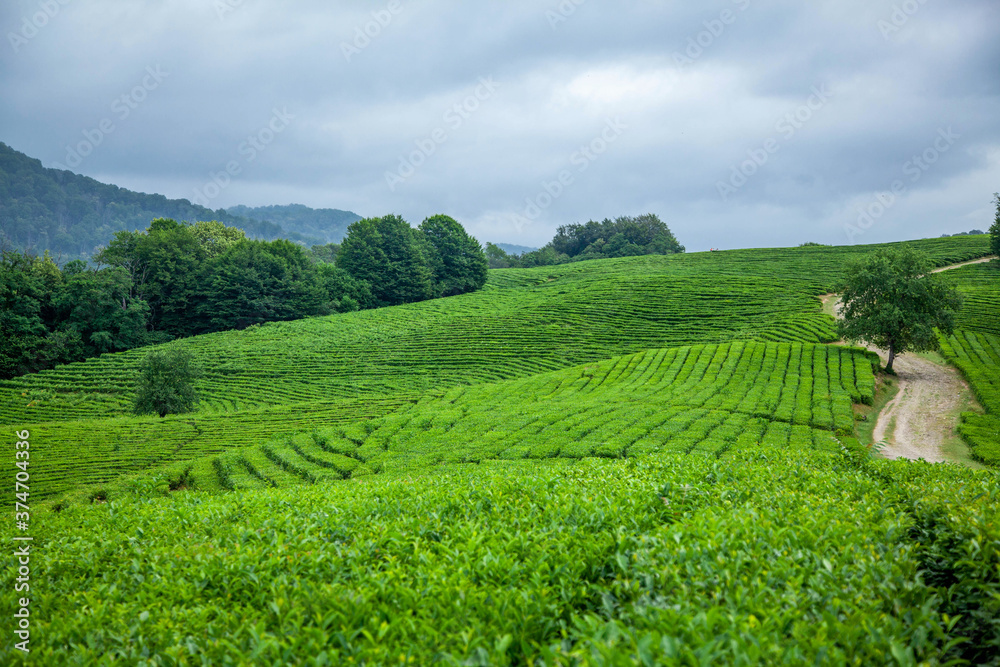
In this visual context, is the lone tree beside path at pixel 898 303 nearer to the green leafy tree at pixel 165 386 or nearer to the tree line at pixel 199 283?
the green leafy tree at pixel 165 386

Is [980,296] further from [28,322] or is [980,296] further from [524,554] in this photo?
A: [28,322]

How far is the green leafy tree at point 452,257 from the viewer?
89000 millimetres

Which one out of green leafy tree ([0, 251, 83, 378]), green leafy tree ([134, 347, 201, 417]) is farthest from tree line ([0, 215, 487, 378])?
green leafy tree ([134, 347, 201, 417])

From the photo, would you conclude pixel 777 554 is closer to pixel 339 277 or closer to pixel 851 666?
pixel 851 666

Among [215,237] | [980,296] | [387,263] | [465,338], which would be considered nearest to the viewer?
[980,296]

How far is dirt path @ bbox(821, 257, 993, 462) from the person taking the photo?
21.8 m

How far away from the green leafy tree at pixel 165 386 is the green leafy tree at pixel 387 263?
48700 mm

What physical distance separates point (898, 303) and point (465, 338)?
35962 millimetres

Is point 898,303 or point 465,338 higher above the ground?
point 898,303

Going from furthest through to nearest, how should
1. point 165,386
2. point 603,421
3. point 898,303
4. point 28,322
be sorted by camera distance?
1. point 28,322
2. point 165,386
3. point 898,303
4. point 603,421

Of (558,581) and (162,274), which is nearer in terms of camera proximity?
(558,581)

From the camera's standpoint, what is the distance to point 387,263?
83000 mm

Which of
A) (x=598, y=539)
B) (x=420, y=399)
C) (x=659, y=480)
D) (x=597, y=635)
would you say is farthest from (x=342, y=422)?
(x=597, y=635)

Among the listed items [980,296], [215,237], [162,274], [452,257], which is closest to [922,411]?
[980,296]
